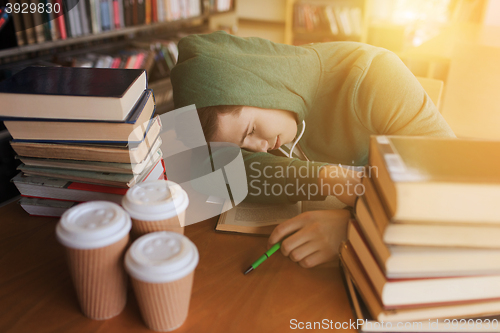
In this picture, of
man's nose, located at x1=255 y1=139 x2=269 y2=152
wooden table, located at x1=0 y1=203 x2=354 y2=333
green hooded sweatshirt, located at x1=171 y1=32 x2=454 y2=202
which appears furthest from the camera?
man's nose, located at x1=255 y1=139 x2=269 y2=152

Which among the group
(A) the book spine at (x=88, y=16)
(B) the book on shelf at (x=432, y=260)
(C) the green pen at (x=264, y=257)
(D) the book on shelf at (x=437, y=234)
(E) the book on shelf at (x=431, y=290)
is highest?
(A) the book spine at (x=88, y=16)

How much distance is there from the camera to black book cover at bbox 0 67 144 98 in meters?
0.56

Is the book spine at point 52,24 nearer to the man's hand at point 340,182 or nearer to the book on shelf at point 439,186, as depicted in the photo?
the man's hand at point 340,182

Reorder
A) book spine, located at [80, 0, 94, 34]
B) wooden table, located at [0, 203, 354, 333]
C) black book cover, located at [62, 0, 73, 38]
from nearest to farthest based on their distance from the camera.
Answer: wooden table, located at [0, 203, 354, 333]
black book cover, located at [62, 0, 73, 38]
book spine, located at [80, 0, 94, 34]

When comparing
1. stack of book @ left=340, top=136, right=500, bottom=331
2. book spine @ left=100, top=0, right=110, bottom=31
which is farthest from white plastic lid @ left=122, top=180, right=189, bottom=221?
book spine @ left=100, top=0, right=110, bottom=31

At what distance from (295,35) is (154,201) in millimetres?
3491

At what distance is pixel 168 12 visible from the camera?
2.59m

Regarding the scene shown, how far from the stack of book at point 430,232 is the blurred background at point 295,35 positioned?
0.86 m

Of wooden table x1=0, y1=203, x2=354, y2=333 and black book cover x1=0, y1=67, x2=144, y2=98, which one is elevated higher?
black book cover x1=0, y1=67, x2=144, y2=98

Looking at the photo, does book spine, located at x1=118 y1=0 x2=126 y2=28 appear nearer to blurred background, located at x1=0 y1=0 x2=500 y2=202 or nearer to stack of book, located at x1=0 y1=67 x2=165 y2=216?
blurred background, located at x1=0 y1=0 x2=500 y2=202

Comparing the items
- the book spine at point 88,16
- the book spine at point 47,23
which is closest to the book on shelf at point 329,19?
the book spine at point 88,16

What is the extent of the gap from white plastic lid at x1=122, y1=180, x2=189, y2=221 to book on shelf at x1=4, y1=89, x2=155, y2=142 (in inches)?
5.3

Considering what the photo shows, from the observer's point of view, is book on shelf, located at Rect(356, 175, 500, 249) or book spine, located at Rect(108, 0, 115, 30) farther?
book spine, located at Rect(108, 0, 115, 30)

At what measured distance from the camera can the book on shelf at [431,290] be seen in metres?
0.42
